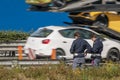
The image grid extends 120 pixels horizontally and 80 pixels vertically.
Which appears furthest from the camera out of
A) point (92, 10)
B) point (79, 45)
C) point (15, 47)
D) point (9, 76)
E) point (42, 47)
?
point (15, 47)

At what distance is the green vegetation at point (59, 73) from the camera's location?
12.2 m

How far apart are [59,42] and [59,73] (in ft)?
20.6

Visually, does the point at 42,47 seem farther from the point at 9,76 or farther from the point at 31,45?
the point at 9,76

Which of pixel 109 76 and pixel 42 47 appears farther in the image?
pixel 42 47

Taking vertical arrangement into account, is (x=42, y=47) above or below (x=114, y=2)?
below

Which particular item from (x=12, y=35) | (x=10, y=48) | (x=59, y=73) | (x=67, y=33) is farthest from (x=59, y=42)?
(x=12, y=35)

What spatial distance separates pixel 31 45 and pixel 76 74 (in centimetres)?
709

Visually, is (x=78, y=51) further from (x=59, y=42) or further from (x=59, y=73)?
(x=59, y=42)

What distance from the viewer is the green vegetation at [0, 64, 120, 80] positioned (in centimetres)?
1221

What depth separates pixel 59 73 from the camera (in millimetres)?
12828

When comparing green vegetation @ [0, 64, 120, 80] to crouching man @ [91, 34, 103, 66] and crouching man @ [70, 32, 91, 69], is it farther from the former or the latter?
crouching man @ [91, 34, 103, 66]

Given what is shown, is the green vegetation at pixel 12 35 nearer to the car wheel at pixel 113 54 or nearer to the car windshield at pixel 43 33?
the car windshield at pixel 43 33

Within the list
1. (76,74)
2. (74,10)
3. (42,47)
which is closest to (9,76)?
(76,74)

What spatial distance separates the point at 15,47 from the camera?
22344 mm
